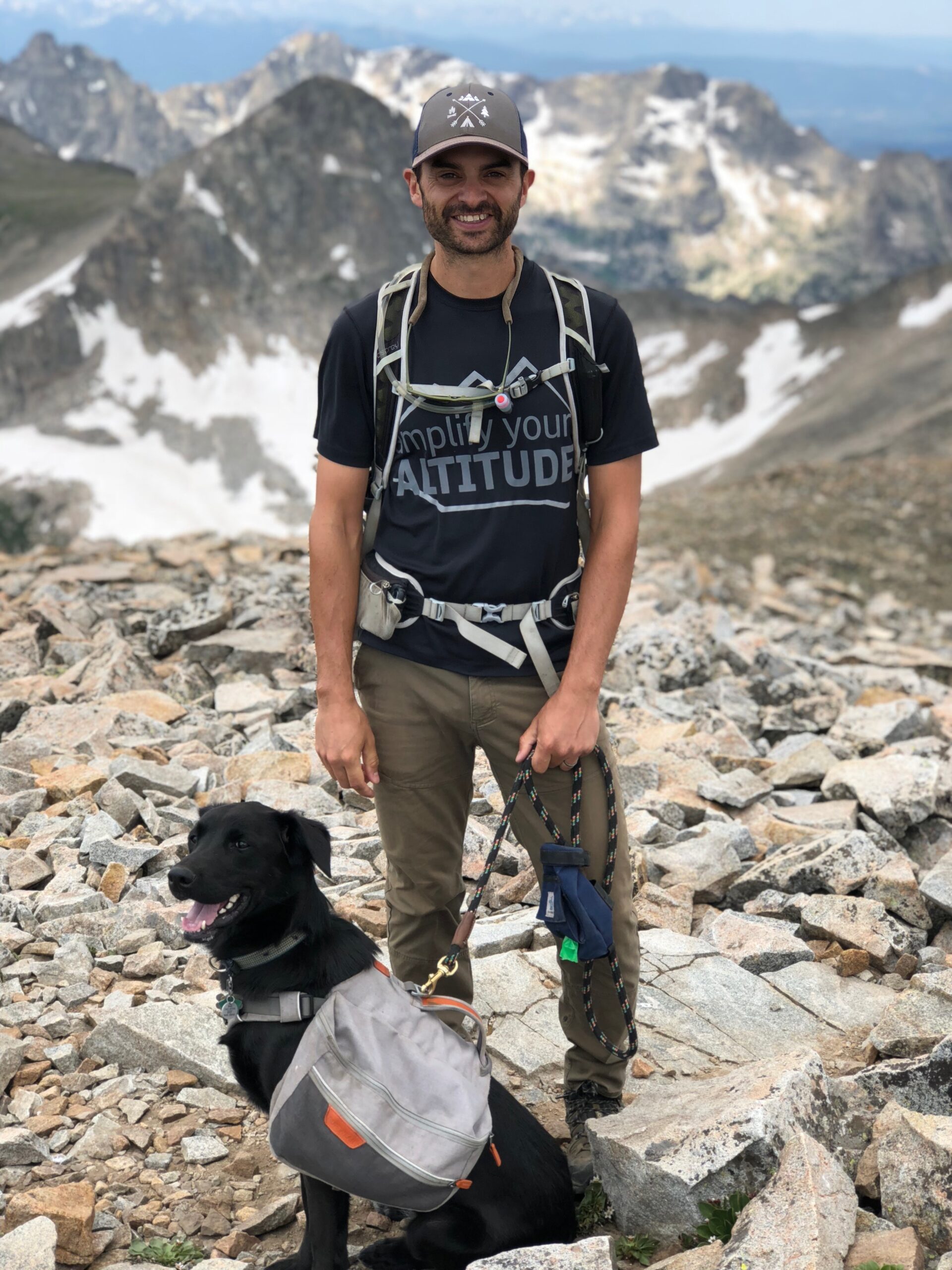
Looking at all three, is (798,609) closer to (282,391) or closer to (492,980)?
(492,980)

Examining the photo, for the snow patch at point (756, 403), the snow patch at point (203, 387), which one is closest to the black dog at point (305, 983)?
the snow patch at point (756, 403)

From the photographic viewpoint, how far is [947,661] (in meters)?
15.1

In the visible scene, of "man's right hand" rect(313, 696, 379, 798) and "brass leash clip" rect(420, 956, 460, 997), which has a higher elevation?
"man's right hand" rect(313, 696, 379, 798)

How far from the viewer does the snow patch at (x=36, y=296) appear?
363 feet

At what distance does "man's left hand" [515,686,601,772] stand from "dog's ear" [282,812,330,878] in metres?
0.72

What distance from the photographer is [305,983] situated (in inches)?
153

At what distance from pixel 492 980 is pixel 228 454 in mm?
106081

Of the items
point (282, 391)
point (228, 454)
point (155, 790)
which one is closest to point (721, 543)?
point (155, 790)

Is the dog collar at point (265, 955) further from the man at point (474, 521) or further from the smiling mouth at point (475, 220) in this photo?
the smiling mouth at point (475, 220)

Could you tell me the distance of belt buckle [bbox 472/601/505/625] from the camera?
4098 mm

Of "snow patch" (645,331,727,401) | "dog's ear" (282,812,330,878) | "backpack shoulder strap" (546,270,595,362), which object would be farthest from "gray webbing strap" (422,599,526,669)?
"snow patch" (645,331,727,401)

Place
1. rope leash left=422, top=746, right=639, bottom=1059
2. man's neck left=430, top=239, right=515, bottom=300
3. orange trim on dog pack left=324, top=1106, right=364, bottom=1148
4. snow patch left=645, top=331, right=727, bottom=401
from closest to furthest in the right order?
1. orange trim on dog pack left=324, top=1106, right=364, bottom=1148
2. man's neck left=430, top=239, right=515, bottom=300
3. rope leash left=422, top=746, right=639, bottom=1059
4. snow patch left=645, top=331, right=727, bottom=401

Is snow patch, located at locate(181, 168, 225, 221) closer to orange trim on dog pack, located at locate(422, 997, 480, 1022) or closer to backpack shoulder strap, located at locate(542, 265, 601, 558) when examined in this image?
backpack shoulder strap, located at locate(542, 265, 601, 558)

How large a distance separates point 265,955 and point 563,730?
1.23 metres
